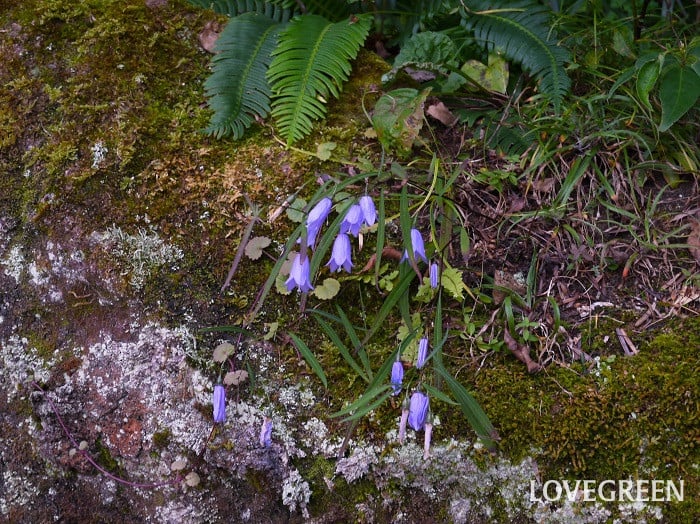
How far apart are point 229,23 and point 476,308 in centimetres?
154

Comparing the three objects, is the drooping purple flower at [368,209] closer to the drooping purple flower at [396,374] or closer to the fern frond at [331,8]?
the drooping purple flower at [396,374]

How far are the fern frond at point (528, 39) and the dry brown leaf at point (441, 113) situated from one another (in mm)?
376

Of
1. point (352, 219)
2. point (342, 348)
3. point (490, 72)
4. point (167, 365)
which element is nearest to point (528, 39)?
point (490, 72)

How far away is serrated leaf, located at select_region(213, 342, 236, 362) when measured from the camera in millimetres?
2082

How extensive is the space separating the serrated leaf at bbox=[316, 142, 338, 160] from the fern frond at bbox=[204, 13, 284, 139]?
0.27m

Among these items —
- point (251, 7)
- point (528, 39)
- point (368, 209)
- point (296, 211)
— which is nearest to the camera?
point (368, 209)

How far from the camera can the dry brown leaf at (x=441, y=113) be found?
8.18 feet

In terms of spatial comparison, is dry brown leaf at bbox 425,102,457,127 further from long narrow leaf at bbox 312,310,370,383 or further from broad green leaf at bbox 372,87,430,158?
long narrow leaf at bbox 312,310,370,383

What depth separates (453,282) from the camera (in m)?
2.12

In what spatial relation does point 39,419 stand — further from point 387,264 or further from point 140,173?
point 387,264

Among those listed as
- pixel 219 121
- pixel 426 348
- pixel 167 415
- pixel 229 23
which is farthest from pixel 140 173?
pixel 426 348

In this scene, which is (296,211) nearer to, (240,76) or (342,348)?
(342,348)

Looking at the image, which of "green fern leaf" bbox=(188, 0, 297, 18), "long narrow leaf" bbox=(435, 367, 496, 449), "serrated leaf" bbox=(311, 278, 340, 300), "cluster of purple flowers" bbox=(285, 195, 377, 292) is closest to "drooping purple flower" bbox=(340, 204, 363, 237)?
"cluster of purple flowers" bbox=(285, 195, 377, 292)

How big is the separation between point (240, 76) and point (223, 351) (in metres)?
1.11
